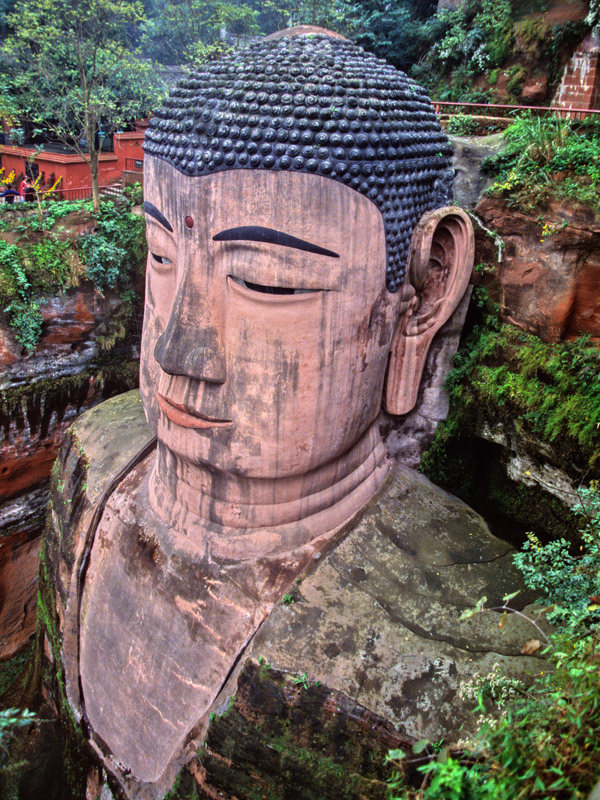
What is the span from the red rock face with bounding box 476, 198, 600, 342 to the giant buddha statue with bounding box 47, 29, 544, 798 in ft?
1.14

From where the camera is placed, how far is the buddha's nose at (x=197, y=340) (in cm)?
294

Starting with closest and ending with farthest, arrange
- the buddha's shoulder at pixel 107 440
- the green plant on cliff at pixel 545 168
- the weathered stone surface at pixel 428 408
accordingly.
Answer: the green plant on cliff at pixel 545 168, the weathered stone surface at pixel 428 408, the buddha's shoulder at pixel 107 440

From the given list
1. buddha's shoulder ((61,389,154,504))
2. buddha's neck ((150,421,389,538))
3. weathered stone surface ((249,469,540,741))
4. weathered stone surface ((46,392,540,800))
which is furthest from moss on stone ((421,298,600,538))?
buddha's shoulder ((61,389,154,504))

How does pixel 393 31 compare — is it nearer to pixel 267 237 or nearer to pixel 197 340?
pixel 267 237

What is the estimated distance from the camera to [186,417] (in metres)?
3.12

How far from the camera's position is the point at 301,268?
110 inches

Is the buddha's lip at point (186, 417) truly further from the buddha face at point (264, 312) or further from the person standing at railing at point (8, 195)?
the person standing at railing at point (8, 195)

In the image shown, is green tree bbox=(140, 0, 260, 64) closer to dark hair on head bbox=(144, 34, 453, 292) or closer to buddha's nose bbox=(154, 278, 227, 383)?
dark hair on head bbox=(144, 34, 453, 292)

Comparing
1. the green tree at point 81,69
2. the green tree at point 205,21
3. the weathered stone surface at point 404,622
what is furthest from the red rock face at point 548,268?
the green tree at point 205,21

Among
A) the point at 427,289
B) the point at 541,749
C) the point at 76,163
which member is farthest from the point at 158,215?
the point at 76,163

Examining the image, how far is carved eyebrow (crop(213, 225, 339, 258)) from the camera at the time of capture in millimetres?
2756

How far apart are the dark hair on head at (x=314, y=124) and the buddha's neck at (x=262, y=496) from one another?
3.61 ft

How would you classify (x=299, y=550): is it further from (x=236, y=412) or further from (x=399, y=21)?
(x=399, y=21)

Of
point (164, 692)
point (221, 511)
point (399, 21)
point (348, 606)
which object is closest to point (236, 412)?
point (221, 511)
